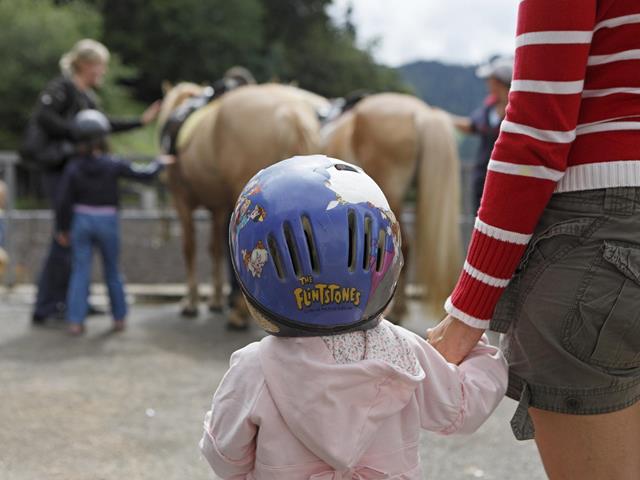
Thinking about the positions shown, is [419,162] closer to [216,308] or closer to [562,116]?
[216,308]

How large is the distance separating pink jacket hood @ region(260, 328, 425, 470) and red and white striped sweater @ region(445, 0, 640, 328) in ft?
1.02

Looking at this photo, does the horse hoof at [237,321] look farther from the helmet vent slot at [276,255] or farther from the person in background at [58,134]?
the helmet vent slot at [276,255]

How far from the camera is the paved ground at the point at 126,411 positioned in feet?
12.0

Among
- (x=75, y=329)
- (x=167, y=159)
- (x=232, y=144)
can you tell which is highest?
(x=232, y=144)

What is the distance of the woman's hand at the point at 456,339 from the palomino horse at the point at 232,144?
4.39 metres

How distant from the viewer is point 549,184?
1.60 meters

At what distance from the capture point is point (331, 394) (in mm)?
1643

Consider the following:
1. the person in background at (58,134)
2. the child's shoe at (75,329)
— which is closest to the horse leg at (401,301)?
the child's shoe at (75,329)

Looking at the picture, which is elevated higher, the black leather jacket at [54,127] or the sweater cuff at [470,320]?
the sweater cuff at [470,320]

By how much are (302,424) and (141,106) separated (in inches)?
1473

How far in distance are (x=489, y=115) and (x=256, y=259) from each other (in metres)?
5.45

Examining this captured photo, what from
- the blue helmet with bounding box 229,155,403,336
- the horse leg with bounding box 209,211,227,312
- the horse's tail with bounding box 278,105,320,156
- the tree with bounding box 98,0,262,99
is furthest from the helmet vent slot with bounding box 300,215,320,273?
the tree with bounding box 98,0,262,99

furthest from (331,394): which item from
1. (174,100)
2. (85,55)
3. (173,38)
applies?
(173,38)

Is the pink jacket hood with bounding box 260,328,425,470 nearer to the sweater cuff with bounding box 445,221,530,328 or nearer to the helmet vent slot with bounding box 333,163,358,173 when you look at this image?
Answer: the sweater cuff with bounding box 445,221,530,328
